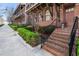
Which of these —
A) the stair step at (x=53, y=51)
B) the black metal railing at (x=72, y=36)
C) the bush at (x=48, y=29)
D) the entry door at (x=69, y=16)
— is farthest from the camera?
the bush at (x=48, y=29)

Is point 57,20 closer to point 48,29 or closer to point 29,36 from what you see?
point 48,29

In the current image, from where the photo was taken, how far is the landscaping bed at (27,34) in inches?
208

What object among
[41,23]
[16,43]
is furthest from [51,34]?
[16,43]

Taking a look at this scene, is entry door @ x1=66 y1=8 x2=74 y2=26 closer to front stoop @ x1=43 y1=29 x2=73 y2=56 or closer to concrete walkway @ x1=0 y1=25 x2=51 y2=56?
front stoop @ x1=43 y1=29 x2=73 y2=56

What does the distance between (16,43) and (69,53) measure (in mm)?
1215

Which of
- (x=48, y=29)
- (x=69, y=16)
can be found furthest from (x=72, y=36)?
(x=48, y=29)

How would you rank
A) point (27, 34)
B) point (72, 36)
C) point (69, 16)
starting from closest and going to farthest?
1. point (72, 36)
2. point (69, 16)
3. point (27, 34)

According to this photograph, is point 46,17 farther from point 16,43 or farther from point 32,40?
point 16,43

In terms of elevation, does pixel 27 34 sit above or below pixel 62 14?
below

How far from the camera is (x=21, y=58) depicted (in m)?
4.87

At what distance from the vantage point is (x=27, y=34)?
611 cm

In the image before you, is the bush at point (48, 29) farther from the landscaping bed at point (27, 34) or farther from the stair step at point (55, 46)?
the stair step at point (55, 46)

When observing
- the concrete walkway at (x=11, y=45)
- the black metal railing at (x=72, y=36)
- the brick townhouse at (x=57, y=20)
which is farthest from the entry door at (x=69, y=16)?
the concrete walkway at (x=11, y=45)

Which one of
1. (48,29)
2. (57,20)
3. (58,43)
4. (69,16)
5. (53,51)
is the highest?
(69,16)
